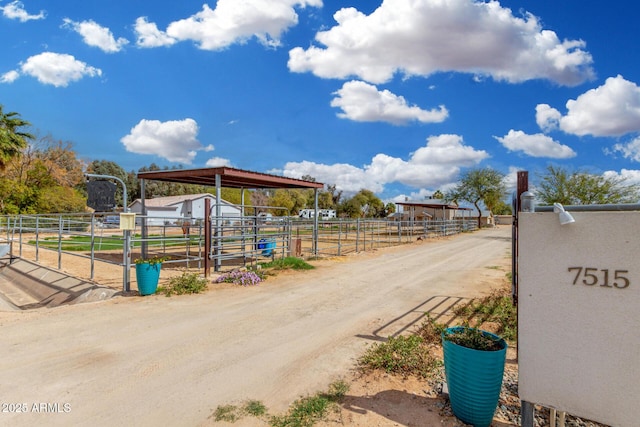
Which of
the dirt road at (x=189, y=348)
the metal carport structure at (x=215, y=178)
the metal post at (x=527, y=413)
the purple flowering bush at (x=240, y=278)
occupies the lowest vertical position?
the dirt road at (x=189, y=348)

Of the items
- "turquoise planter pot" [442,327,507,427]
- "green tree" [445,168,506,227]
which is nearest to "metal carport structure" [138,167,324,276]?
"turquoise planter pot" [442,327,507,427]

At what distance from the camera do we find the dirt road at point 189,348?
293 cm

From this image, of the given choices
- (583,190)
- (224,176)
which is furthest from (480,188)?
(224,176)

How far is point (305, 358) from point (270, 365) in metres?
0.41

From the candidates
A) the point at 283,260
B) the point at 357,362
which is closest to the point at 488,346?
the point at 357,362

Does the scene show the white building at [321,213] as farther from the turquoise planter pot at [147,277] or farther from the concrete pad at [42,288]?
the turquoise planter pot at [147,277]

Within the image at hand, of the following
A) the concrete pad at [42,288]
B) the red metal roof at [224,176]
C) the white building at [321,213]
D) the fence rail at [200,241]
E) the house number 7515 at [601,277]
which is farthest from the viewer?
the white building at [321,213]

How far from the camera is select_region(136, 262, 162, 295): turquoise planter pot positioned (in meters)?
6.57

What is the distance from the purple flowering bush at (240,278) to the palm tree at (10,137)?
80.2 feet

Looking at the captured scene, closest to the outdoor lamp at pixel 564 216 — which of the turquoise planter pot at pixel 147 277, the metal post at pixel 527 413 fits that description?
the metal post at pixel 527 413

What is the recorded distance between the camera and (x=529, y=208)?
2.49 metres

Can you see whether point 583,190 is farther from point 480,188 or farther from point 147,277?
point 147,277

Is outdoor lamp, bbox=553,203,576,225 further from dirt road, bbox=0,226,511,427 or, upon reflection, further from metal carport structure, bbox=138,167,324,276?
metal carport structure, bbox=138,167,324,276

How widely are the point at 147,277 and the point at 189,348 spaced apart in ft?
9.93
